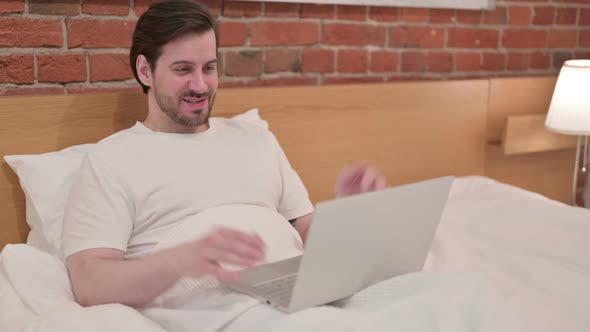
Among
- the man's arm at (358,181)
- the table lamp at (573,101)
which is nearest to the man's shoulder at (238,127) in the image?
the man's arm at (358,181)

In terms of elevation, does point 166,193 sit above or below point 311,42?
below

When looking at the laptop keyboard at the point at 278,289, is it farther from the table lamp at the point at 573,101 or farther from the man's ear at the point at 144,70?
the table lamp at the point at 573,101

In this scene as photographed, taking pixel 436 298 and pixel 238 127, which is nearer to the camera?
pixel 436 298

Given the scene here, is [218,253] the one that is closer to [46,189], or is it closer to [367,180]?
[367,180]

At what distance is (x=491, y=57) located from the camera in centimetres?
249

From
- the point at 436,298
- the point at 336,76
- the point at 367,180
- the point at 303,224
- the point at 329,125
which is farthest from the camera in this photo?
the point at 336,76

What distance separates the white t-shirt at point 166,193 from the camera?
125 cm

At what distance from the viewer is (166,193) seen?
1331mm

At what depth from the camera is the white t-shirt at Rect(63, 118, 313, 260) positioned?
1.25 m

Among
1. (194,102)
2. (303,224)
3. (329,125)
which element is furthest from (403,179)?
(194,102)

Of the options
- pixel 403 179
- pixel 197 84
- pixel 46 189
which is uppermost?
pixel 197 84

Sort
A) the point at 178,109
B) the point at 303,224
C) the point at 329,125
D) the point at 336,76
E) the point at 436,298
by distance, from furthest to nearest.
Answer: the point at 336,76
the point at 329,125
the point at 303,224
the point at 178,109
the point at 436,298

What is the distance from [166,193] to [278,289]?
343mm

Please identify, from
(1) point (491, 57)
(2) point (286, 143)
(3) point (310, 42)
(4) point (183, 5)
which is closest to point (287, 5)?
(3) point (310, 42)
